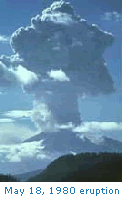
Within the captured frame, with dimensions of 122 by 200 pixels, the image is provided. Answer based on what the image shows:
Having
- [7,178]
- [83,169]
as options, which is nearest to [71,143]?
[83,169]

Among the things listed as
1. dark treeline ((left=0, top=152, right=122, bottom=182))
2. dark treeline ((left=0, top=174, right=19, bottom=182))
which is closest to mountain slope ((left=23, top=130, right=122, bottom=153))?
dark treeline ((left=0, top=152, right=122, bottom=182))

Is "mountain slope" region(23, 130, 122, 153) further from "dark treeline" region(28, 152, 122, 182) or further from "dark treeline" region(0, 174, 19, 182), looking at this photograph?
"dark treeline" region(0, 174, 19, 182)

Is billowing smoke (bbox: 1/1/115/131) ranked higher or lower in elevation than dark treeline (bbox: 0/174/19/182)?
higher

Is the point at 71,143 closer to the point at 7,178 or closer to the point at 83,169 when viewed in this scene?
the point at 83,169

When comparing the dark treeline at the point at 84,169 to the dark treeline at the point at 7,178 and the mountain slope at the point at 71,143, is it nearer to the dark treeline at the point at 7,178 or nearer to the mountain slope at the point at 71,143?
the mountain slope at the point at 71,143

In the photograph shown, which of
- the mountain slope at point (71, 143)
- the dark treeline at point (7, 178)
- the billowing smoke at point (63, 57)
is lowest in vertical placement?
the dark treeline at point (7, 178)

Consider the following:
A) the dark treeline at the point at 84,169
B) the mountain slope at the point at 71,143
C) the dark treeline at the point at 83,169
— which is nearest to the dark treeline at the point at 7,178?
the dark treeline at the point at 83,169

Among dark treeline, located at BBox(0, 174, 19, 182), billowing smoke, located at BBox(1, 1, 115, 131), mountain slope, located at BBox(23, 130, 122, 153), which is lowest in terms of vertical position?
dark treeline, located at BBox(0, 174, 19, 182)

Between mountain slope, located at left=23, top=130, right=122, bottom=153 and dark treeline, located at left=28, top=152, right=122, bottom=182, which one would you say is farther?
mountain slope, located at left=23, top=130, right=122, bottom=153
